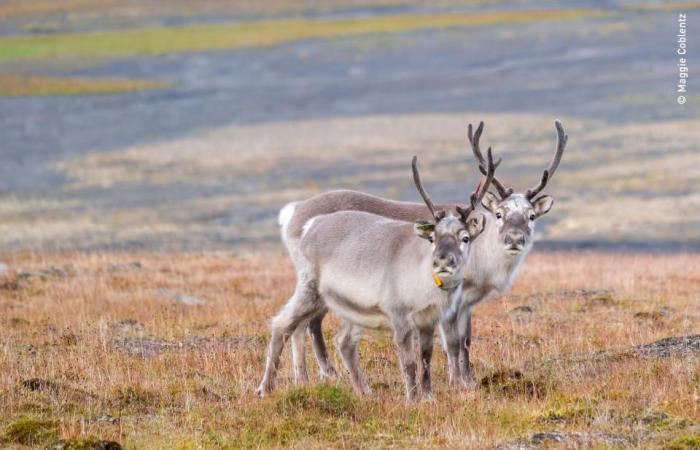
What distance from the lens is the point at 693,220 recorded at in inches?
1139

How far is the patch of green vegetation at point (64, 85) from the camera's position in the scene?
5316 cm

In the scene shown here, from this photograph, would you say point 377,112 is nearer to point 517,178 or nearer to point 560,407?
point 517,178

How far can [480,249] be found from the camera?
12812 millimetres

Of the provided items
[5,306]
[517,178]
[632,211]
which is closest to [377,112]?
[517,178]

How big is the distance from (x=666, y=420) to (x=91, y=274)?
479 inches

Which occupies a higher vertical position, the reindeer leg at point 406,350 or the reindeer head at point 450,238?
the reindeer head at point 450,238

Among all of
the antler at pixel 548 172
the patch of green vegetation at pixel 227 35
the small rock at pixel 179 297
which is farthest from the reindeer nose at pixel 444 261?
the patch of green vegetation at pixel 227 35

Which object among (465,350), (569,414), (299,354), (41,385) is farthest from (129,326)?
(569,414)

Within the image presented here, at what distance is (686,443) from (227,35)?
2335 inches

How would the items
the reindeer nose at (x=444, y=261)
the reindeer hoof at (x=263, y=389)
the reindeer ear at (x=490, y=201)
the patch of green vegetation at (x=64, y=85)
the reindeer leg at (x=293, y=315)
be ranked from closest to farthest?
the reindeer nose at (x=444, y=261) < the reindeer hoof at (x=263, y=389) < the reindeer leg at (x=293, y=315) < the reindeer ear at (x=490, y=201) < the patch of green vegetation at (x=64, y=85)

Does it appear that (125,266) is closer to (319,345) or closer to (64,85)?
(319,345)

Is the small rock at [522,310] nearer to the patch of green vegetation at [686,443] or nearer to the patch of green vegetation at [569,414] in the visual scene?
the patch of green vegetation at [569,414]

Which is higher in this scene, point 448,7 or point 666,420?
point 448,7

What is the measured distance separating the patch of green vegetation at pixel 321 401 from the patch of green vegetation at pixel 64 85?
144 feet
